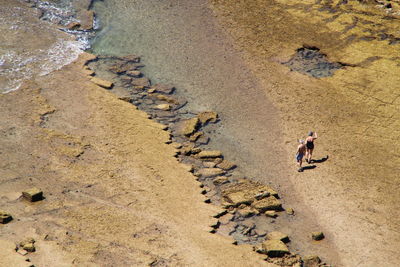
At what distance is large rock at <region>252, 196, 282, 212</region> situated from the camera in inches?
620

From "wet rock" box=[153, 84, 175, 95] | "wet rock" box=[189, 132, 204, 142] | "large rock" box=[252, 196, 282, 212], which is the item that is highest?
"wet rock" box=[153, 84, 175, 95]

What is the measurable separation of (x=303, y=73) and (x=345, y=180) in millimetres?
5374

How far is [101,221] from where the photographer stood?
46.4 ft

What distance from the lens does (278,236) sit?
14836 millimetres

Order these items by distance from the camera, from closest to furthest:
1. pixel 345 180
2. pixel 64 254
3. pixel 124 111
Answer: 1. pixel 64 254
2. pixel 345 180
3. pixel 124 111

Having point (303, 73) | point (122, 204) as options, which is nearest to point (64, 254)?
point (122, 204)

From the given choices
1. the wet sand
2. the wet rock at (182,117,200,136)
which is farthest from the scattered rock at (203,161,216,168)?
the wet rock at (182,117,200,136)

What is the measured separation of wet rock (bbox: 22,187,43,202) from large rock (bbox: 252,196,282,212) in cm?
556

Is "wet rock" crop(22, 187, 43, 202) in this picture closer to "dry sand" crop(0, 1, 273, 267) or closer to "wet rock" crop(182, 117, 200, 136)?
"dry sand" crop(0, 1, 273, 267)

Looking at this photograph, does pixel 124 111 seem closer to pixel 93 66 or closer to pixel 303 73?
pixel 93 66

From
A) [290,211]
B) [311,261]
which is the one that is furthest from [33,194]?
[311,261]

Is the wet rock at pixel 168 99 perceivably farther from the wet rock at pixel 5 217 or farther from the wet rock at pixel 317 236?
the wet rock at pixel 5 217

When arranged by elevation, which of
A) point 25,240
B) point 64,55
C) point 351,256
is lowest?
point 351,256

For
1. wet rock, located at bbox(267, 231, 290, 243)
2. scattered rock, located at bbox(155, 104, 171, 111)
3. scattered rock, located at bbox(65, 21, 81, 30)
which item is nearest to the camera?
wet rock, located at bbox(267, 231, 290, 243)
